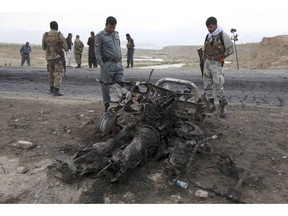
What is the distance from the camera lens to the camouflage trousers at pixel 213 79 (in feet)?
23.3

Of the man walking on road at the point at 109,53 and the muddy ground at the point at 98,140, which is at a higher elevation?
the man walking on road at the point at 109,53

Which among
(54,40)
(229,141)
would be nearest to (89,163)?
(229,141)

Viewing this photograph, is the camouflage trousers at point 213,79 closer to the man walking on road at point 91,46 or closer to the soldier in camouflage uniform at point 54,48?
the soldier in camouflage uniform at point 54,48

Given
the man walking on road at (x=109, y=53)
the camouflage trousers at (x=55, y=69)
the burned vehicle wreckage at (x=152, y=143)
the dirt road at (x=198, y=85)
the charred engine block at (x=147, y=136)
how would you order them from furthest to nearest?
the dirt road at (x=198, y=85) < the camouflage trousers at (x=55, y=69) < the man walking on road at (x=109, y=53) < the burned vehicle wreckage at (x=152, y=143) < the charred engine block at (x=147, y=136)

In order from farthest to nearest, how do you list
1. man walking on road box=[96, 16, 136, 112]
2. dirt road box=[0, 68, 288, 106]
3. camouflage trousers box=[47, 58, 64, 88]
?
1. dirt road box=[0, 68, 288, 106]
2. camouflage trousers box=[47, 58, 64, 88]
3. man walking on road box=[96, 16, 136, 112]

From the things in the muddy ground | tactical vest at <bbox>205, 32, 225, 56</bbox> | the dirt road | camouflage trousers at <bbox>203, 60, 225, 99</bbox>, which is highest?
tactical vest at <bbox>205, 32, 225, 56</bbox>

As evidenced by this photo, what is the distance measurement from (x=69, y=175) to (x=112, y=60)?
3.06 metres

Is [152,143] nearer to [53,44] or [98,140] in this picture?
[98,140]

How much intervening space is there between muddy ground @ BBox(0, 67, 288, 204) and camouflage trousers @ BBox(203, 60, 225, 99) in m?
0.55

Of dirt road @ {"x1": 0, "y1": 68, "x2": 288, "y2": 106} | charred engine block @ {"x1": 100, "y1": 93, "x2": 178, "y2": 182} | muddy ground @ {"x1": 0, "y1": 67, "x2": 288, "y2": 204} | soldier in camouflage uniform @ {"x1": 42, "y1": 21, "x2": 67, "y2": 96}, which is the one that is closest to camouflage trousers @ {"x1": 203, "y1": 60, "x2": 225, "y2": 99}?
muddy ground @ {"x1": 0, "y1": 67, "x2": 288, "y2": 204}

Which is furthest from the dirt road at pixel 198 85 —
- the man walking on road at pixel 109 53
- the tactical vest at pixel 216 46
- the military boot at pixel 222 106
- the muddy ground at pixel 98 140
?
the tactical vest at pixel 216 46

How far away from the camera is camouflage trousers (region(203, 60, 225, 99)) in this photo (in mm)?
7094

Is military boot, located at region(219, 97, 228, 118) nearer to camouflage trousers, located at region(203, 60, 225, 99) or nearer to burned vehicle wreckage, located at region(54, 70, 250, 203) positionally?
camouflage trousers, located at region(203, 60, 225, 99)

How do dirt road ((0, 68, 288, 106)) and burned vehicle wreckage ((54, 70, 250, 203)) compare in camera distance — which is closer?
burned vehicle wreckage ((54, 70, 250, 203))
